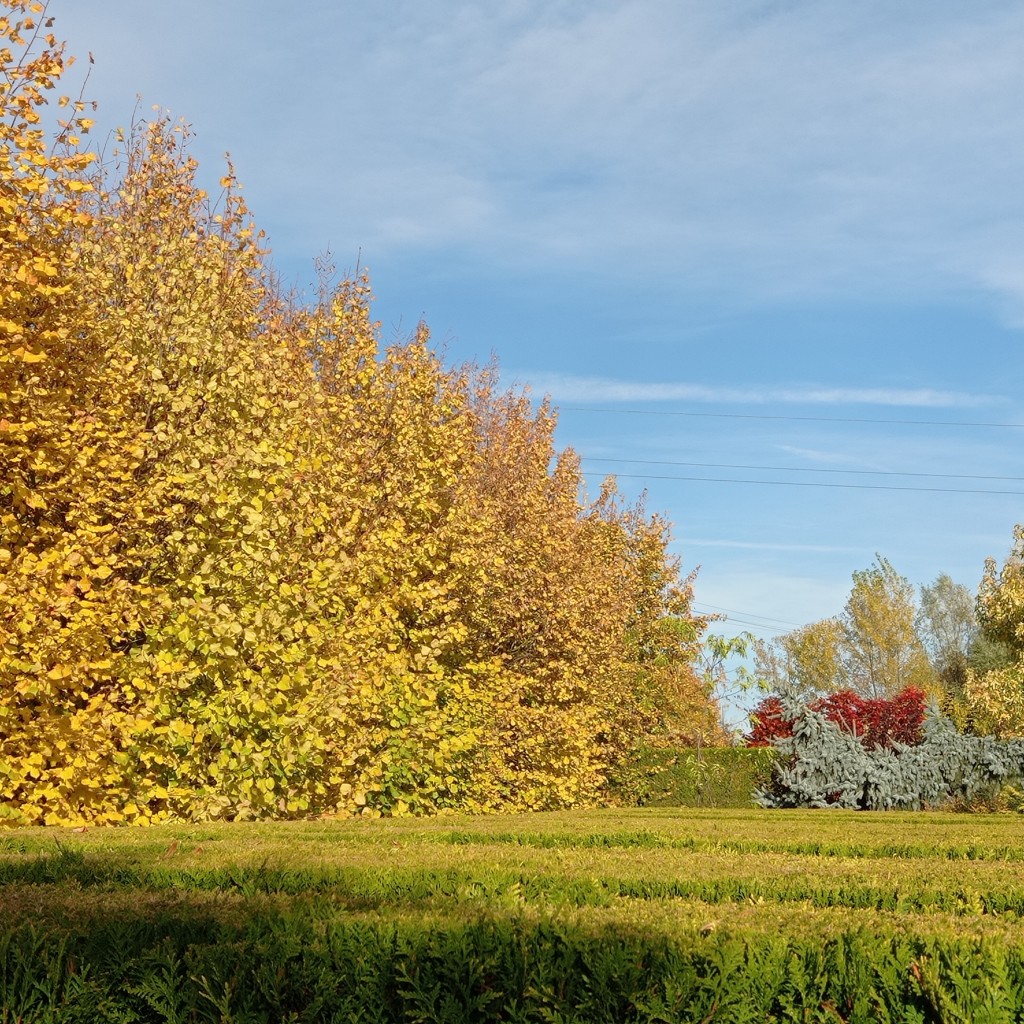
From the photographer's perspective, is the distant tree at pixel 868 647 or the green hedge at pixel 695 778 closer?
the green hedge at pixel 695 778

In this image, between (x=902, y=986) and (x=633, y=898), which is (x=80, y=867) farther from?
(x=902, y=986)

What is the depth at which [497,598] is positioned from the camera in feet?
65.0

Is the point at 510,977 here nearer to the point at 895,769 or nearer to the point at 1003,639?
the point at 895,769

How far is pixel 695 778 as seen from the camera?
89.3 feet

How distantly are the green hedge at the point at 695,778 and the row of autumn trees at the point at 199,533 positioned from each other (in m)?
8.54

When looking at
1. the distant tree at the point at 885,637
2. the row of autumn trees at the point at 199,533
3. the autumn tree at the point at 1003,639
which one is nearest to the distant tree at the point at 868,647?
the distant tree at the point at 885,637

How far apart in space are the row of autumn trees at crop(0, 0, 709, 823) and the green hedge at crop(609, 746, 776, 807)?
28.0 feet

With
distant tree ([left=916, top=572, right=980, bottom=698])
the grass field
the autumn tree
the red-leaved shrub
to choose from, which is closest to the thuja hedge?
the grass field

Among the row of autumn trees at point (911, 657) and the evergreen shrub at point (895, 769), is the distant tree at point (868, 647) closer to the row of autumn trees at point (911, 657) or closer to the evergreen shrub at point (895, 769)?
the row of autumn trees at point (911, 657)

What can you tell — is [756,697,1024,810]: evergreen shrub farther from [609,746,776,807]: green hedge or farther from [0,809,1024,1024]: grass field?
[0,809,1024,1024]: grass field

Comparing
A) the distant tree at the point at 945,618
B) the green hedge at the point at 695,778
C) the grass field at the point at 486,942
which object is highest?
the distant tree at the point at 945,618

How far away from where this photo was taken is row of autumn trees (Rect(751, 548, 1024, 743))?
3044 cm

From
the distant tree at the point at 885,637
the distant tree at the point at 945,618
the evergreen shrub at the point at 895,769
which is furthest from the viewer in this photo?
the distant tree at the point at 945,618

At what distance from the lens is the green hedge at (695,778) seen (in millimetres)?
26516
